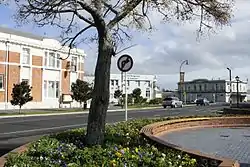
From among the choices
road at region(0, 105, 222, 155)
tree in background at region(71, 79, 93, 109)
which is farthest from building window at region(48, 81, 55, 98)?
road at region(0, 105, 222, 155)

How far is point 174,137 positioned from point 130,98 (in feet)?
197

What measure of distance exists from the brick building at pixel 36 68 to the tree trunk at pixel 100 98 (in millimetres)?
35367

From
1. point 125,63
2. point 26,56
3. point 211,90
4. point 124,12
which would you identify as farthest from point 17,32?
point 211,90

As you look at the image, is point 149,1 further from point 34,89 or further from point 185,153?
point 34,89

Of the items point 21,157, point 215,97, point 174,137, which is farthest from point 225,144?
point 215,97

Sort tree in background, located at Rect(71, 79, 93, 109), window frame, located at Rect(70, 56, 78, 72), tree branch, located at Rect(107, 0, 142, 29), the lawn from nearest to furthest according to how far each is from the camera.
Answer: the lawn, tree branch, located at Rect(107, 0, 142, 29), tree in background, located at Rect(71, 79, 93, 109), window frame, located at Rect(70, 56, 78, 72)

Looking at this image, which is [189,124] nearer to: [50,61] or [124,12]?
[124,12]

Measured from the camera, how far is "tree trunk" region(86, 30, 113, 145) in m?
9.46

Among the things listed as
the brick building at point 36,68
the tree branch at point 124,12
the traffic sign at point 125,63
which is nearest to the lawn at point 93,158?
the tree branch at point 124,12

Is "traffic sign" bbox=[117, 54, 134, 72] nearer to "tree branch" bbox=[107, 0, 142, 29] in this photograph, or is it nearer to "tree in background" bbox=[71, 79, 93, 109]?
"tree branch" bbox=[107, 0, 142, 29]

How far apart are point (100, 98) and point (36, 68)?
45993 millimetres

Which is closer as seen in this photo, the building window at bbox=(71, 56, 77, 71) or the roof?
the roof

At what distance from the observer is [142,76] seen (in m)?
112

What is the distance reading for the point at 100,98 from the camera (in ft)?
31.1
